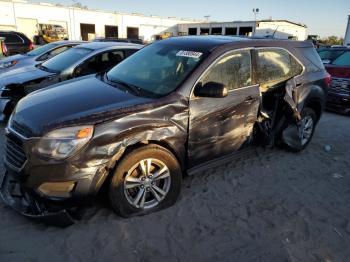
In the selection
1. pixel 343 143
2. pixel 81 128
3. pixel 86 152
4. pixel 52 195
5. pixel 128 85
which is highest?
pixel 128 85

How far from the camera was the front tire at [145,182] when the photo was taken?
3131mm

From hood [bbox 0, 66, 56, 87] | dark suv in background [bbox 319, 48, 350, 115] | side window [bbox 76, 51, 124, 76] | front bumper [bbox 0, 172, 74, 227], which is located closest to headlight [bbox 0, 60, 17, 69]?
hood [bbox 0, 66, 56, 87]

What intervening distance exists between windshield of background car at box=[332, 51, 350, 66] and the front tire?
772 cm

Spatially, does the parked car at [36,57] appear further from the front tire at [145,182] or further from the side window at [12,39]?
the front tire at [145,182]

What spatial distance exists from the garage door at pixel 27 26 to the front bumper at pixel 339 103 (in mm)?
36915

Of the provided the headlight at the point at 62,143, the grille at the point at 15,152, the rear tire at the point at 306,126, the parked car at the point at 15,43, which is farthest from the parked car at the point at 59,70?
the parked car at the point at 15,43

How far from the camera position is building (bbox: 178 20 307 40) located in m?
40.5

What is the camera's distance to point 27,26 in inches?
1497

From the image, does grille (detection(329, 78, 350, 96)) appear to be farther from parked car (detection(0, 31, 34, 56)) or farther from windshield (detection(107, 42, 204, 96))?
parked car (detection(0, 31, 34, 56))

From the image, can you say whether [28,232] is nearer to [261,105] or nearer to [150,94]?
[150,94]

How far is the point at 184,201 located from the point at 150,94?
1328mm

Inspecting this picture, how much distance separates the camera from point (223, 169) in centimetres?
459

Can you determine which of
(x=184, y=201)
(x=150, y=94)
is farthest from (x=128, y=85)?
(x=184, y=201)

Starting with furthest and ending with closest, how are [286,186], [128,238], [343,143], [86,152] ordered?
1. [343,143]
2. [286,186]
3. [128,238]
4. [86,152]
